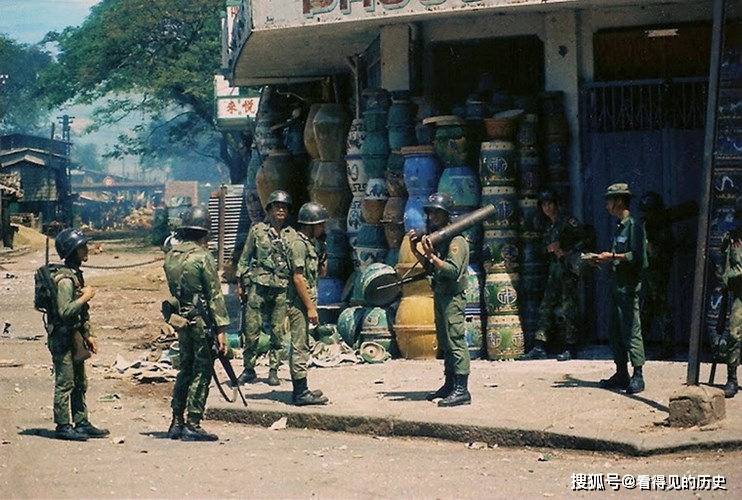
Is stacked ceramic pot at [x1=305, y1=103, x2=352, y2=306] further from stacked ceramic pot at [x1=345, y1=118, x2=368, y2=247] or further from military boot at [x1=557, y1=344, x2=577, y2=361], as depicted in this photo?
military boot at [x1=557, y1=344, x2=577, y2=361]

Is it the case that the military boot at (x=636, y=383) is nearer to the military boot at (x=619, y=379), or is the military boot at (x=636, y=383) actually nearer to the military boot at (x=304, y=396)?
the military boot at (x=619, y=379)

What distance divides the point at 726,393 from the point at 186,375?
4.24m

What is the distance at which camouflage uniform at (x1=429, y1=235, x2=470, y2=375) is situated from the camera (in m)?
11.0

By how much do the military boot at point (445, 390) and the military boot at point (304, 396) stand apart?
87cm

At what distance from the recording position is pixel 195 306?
33.2ft

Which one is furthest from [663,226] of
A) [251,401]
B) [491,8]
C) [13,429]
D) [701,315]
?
[13,429]

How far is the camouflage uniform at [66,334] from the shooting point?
10.2m

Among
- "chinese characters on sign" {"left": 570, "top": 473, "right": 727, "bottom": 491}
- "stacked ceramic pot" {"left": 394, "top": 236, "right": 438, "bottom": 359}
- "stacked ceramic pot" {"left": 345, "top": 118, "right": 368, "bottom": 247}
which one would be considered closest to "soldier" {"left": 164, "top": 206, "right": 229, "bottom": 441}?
"chinese characters on sign" {"left": 570, "top": 473, "right": 727, "bottom": 491}

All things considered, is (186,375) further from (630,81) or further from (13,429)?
(630,81)

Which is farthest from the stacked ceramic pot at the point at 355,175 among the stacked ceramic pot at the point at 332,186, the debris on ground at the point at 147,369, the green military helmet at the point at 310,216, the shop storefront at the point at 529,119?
the green military helmet at the point at 310,216

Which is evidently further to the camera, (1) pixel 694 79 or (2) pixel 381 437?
(1) pixel 694 79

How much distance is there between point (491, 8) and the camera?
13.9 meters

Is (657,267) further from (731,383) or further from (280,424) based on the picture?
(280,424)

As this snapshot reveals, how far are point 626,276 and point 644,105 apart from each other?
3527 mm
